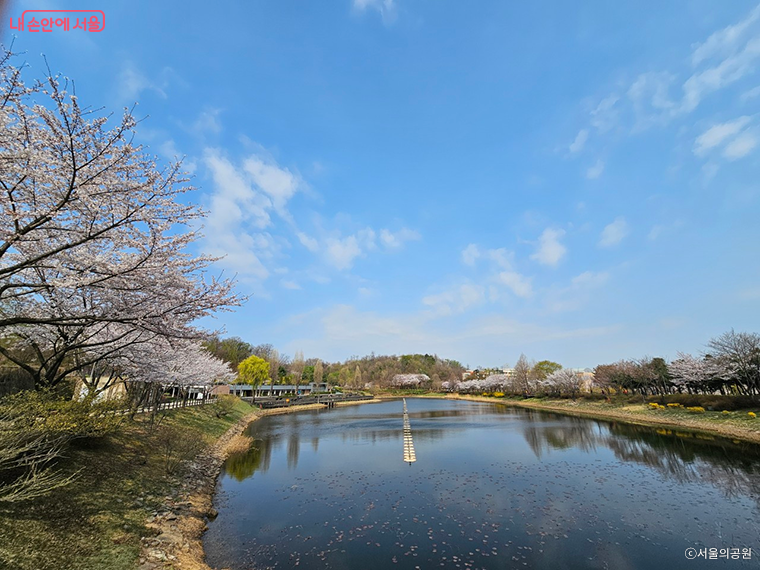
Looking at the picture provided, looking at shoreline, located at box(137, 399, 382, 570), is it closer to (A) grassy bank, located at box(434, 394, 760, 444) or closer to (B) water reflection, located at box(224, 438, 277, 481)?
(B) water reflection, located at box(224, 438, 277, 481)

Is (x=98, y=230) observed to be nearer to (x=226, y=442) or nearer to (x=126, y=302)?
(x=126, y=302)

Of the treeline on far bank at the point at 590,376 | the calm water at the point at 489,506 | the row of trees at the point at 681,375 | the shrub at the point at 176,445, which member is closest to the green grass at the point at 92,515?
the shrub at the point at 176,445

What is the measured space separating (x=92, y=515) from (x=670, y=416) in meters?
41.1

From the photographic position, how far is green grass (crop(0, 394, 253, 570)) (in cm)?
567

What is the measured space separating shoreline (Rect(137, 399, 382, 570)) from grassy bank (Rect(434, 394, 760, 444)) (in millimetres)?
31175

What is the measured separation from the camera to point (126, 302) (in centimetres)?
774

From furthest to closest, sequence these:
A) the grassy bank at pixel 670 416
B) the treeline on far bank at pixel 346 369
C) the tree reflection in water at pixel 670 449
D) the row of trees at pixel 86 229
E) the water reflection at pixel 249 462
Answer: the treeline on far bank at pixel 346 369 → the grassy bank at pixel 670 416 → the water reflection at pixel 249 462 → the tree reflection in water at pixel 670 449 → the row of trees at pixel 86 229

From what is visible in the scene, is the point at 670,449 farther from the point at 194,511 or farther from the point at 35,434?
the point at 35,434

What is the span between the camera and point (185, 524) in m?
9.05

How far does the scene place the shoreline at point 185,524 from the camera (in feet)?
22.8

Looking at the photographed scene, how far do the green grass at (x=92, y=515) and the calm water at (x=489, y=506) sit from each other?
219 centimetres

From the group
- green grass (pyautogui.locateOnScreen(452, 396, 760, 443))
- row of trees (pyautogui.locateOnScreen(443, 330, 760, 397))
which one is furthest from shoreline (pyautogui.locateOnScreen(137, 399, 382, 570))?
row of trees (pyautogui.locateOnScreen(443, 330, 760, 397))

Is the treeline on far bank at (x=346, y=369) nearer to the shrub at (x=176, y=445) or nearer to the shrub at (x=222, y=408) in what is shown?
the shrub at (x=222, y=408)

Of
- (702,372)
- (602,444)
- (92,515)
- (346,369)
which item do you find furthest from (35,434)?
(346,369)
